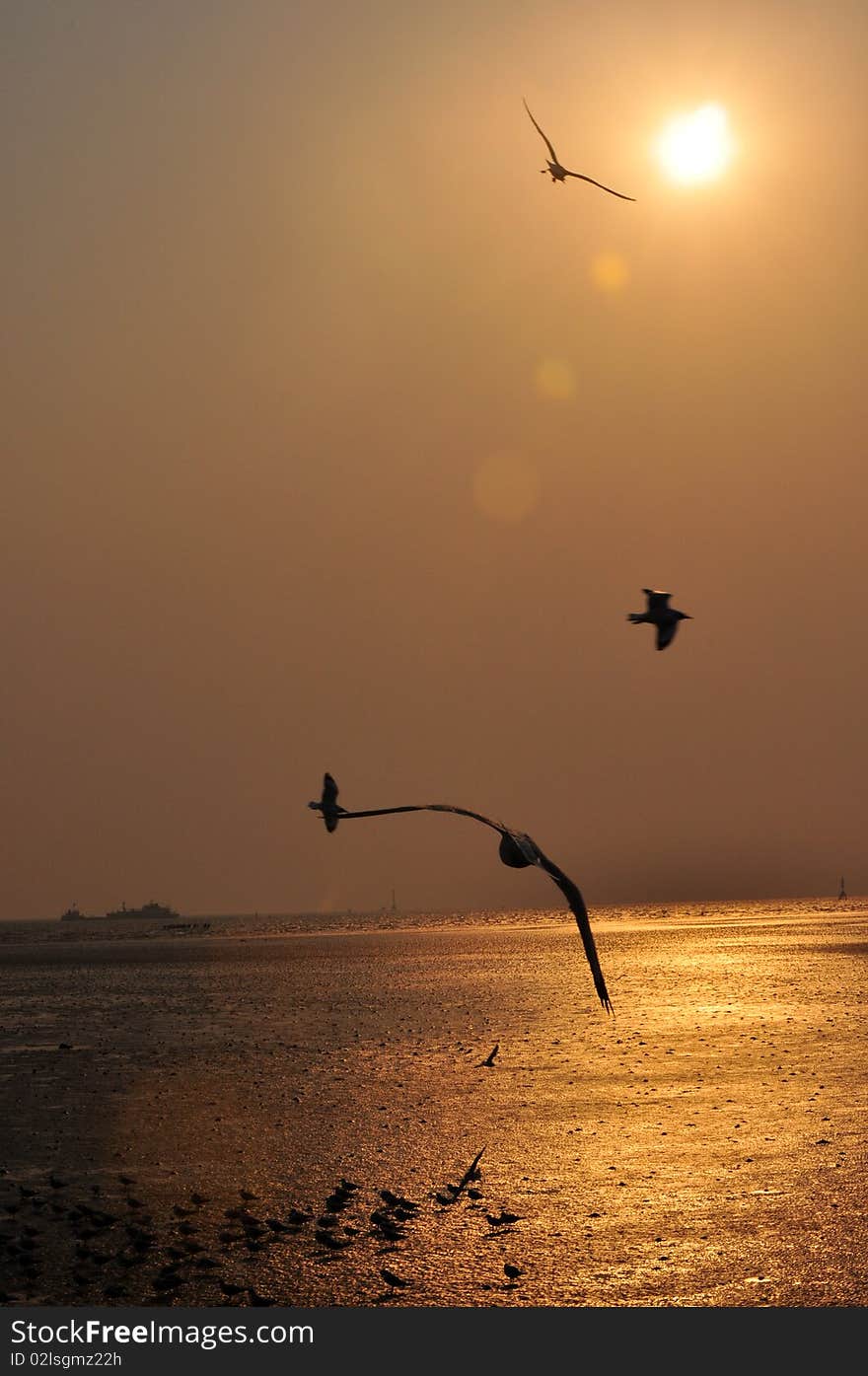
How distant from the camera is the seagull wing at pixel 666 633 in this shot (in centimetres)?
1739

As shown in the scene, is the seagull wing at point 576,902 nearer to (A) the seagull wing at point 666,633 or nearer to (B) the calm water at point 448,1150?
(A) the seagull wing at point 666,633

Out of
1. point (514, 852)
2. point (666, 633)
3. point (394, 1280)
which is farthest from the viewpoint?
point (394, 1280)

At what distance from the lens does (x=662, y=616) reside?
17891 millimetres

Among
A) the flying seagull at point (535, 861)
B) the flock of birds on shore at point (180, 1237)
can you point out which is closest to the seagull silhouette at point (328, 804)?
the flying seagull at point (535, 861)

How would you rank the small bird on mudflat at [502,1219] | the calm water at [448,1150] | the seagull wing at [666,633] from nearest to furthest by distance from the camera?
the seagull wing at [666,633] → the calm water at [448,1150] → the small bird on mudflat at [502,1219]

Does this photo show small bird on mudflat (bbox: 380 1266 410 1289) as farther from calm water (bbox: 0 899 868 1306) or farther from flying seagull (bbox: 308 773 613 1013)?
flying seagull (bbox: 308 773 613 1013)

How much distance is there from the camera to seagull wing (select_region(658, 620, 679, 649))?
17.4 m

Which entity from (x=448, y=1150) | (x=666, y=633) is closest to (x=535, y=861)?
(x=666, y=633)

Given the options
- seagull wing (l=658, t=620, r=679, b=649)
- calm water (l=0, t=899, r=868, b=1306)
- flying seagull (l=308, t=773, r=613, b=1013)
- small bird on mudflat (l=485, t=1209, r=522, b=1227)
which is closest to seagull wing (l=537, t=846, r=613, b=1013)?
flying seagull (l=308, t=773, r=613, b=1013)

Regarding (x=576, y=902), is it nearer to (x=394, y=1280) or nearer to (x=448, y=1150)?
(x=394, y=1280)

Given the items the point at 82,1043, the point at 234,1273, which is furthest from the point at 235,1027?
the point at 234,1273

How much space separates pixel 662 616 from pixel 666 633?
1.12 feet

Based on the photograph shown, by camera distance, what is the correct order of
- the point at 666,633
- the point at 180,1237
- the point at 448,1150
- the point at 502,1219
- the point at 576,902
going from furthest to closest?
the point at 448,1150
the point at 502,1219
the point at 180,1237
the point at 666,633
the point at 576,902

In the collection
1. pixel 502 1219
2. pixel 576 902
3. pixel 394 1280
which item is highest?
pixel 576 902
